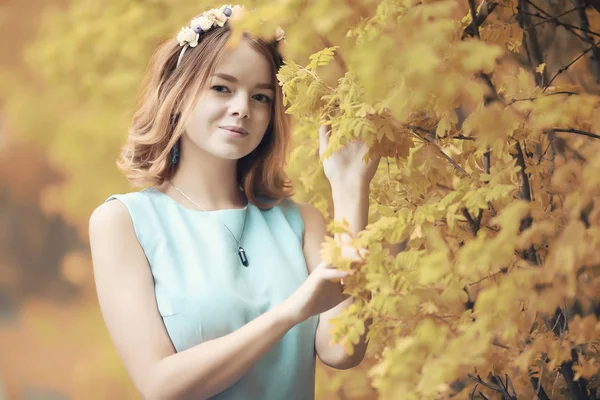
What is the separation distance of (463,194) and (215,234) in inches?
19.6

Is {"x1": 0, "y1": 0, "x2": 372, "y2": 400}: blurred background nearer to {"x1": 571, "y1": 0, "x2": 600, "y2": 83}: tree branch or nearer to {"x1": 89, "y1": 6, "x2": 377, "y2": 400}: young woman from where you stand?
{"x1": 89, "y1": 6, "x2": 377, "y2": 400}: young woman

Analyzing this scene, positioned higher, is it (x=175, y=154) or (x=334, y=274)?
(x=175, y=154)

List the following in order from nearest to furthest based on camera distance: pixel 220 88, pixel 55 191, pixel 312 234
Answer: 1. pixel 220 88
2. pixel 312 234
3. pixel 55 191

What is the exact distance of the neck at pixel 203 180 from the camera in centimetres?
131

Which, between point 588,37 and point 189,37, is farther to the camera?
point 189,37

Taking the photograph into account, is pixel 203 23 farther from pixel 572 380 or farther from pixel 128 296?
pixel 572 380

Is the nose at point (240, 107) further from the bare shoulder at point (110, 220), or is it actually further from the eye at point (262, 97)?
the bare shoulder at point (110, 220)

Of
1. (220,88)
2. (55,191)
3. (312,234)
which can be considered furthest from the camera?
(55,191)

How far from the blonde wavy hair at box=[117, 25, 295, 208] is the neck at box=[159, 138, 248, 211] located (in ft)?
0.07

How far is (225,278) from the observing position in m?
1.22

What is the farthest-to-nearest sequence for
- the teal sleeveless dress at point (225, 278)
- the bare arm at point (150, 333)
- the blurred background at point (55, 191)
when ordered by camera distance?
the blurred background at point (55, 191) < the teal sleeveless dress at point (225, 278) < the bare arm at point (150, 333)

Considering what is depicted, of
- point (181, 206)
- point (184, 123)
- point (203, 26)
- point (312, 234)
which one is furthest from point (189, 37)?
point (312, 234)

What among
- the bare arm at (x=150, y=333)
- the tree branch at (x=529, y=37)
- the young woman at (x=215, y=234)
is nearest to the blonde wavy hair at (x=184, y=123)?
the young woman at (x=215, y=234)

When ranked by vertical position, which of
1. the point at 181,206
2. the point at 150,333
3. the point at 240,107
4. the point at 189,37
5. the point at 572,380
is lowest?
the point at 572,380
